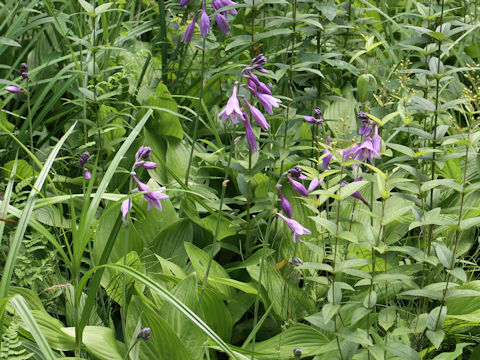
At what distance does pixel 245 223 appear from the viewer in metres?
2.23

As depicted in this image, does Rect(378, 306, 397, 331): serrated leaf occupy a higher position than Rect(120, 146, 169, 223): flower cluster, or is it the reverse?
Rect(120, 146, 169, 223): flower cluster

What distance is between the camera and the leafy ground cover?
163 centimetres

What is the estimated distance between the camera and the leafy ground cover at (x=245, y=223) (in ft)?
5.35

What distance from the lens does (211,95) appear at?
10.5 feet

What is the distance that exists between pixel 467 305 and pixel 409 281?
1.54ft

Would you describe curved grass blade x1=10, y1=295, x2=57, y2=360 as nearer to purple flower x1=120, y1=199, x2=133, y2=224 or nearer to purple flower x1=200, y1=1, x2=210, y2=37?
purple flower x1=120, y1=199, x2=133, y2=224

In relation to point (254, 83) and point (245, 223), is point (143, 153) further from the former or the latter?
point (245, 223)

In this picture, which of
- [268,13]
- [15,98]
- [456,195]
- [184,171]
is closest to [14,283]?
[184,171]

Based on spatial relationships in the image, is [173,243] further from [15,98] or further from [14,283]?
[15,98]

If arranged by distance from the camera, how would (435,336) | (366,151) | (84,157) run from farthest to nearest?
1. (84,157)
2. (366,151)
3. (435,336)

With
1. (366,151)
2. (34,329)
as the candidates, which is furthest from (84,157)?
(366,151)

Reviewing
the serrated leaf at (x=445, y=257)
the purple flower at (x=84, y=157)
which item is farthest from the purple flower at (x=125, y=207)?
the serrated leaf at (x=445, y=257)

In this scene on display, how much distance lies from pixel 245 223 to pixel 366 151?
578 millimetres

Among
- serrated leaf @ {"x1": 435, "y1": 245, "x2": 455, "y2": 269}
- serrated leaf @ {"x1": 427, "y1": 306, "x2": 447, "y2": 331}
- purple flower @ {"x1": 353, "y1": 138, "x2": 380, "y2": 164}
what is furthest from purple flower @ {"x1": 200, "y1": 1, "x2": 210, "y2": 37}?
serrated leaf @ {"x1": 427, "y1": 306, "x2": 447, "y2": 331}
